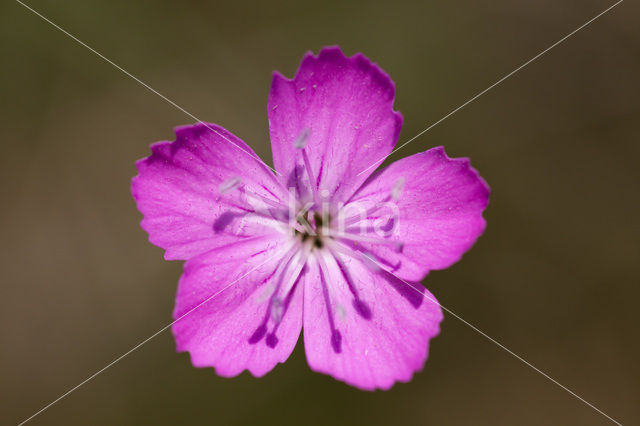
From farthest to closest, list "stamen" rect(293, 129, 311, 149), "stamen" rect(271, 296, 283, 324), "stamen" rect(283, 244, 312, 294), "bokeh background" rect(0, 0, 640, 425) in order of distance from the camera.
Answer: "bokeh background" rect(0, 0, 640, 425) < "stamen" rect(283, 244, 312, 294) < "stamen" rect(271, 296, 283, 324) < "stamen" rect(293, 129, 311, 149)

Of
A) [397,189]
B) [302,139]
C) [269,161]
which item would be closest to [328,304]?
[397,189]

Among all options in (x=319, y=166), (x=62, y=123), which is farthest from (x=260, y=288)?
(x=62, y=123)

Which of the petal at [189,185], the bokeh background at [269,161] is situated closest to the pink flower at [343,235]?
the petal at [189,185]

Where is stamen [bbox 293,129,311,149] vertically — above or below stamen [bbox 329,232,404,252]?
above

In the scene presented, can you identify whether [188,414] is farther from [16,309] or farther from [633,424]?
[633,424]

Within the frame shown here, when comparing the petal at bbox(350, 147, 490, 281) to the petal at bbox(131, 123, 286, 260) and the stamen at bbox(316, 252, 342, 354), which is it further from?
the petal at bbox(131, 123, 286, 260)

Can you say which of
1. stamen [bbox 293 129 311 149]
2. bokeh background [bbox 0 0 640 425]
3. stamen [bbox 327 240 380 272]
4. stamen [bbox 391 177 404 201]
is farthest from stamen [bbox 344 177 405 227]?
bokeh background [bbox 0 0 640 425]

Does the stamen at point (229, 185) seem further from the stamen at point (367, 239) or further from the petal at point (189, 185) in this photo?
the stamen at point (367, 239)
